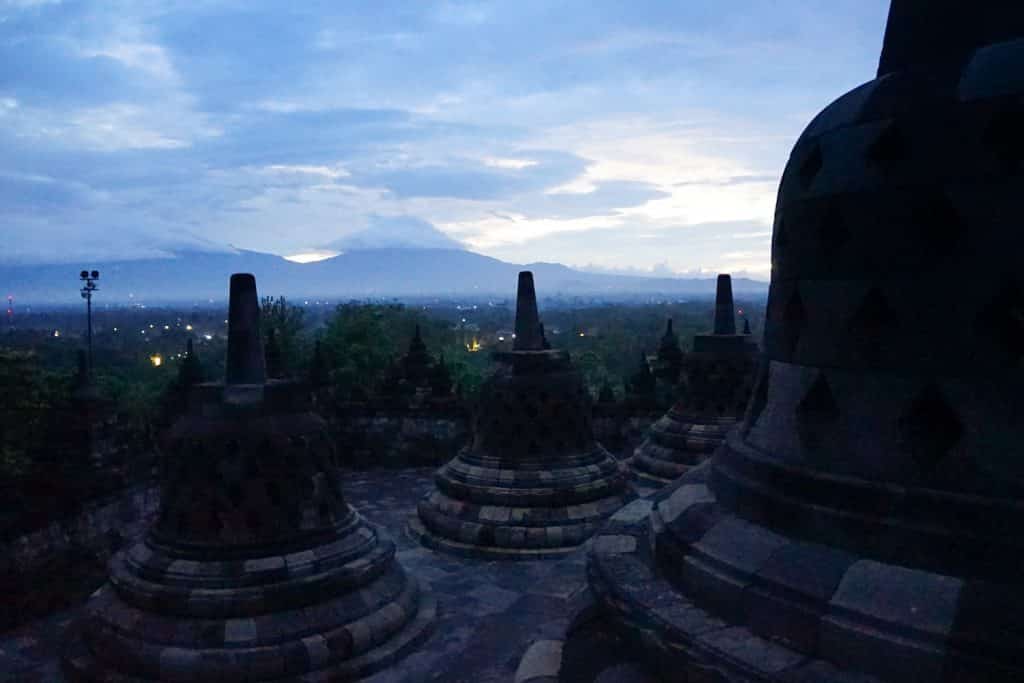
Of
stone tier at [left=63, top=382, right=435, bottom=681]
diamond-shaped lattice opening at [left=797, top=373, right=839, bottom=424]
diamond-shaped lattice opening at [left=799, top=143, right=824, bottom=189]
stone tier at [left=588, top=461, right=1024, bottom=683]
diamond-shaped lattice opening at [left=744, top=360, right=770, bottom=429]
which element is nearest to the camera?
stone tier at [left=588, top=461, right=1024, bottom=683]

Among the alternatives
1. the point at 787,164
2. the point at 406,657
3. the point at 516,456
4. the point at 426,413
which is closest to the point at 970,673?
the point at 787,164

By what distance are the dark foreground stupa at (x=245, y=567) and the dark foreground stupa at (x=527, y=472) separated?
3.37m

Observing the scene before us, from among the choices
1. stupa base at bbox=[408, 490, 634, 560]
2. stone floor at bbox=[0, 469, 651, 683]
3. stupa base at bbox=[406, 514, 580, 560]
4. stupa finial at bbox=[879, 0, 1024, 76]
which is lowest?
stone floor at bbox=[0, 469, 651, 683]

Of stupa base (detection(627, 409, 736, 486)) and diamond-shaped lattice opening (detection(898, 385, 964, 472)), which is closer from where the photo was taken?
diamond-shaped lattice opening (detection(898, 385, 964, 472))

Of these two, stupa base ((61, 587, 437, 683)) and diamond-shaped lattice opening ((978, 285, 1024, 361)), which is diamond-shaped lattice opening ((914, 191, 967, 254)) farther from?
stupa base ((61, 587, 437, 683))

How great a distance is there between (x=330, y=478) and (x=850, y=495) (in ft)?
22.0

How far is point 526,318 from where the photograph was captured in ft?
42.3

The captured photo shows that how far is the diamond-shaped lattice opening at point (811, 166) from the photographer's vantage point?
12.4 feet

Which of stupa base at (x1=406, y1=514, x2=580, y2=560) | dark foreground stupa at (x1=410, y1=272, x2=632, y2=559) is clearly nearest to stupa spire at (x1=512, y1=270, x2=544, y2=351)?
dark foreground stupa at (x1=410, y1=272, x2=632, y2=559)

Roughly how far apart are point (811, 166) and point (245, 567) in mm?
6819

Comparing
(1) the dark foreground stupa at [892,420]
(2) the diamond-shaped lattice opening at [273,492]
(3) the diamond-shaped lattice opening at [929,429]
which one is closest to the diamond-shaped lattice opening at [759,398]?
(1) the dark foreground stupa at [892,420]

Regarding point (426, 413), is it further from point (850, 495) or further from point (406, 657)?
point (850, 495)

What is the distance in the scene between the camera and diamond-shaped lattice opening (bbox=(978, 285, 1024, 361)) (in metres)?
3.07

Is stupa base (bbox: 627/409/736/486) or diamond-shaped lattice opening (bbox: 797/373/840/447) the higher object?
diamond-shaped lattice opening (bbox: 797/373/840/447)
